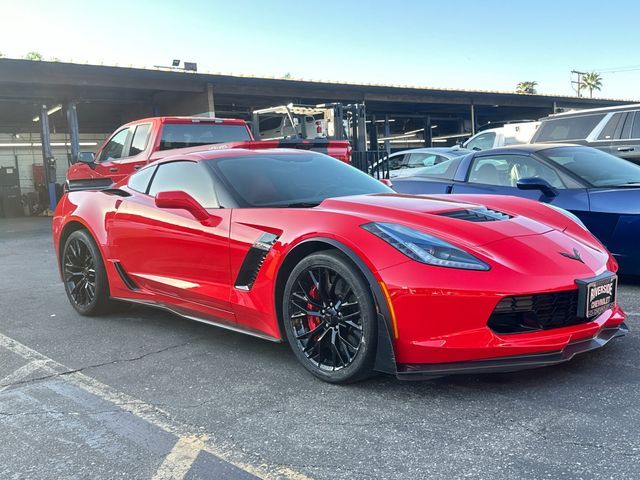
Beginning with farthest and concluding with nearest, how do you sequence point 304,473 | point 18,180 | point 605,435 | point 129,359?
point 18,180 → point 129,359 → point 605,435 → point 304,473

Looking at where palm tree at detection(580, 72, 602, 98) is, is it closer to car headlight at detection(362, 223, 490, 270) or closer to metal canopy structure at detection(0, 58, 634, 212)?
metal canopy structure at detection(0, 58, 634, 212)

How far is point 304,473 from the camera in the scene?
2332mm

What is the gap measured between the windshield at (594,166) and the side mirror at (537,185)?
0.32 meters

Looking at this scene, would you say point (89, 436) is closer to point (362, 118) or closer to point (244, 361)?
point (244, 361)

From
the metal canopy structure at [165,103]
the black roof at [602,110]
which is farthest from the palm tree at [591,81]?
the black roof at [602,110]

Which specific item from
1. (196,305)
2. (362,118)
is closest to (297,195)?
(196,305)

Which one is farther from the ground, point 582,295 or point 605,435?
point 582,295

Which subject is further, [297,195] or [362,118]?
[362,118]

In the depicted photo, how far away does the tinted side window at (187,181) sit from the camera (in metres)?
4.12

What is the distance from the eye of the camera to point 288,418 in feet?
9.40

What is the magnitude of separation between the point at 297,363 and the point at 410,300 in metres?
1.04

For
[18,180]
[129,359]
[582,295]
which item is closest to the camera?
[582,295]

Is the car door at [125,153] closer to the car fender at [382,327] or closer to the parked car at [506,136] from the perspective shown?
the parked car at [506,136]

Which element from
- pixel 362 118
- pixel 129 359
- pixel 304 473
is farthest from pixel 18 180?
Answer: pixel 304 473
